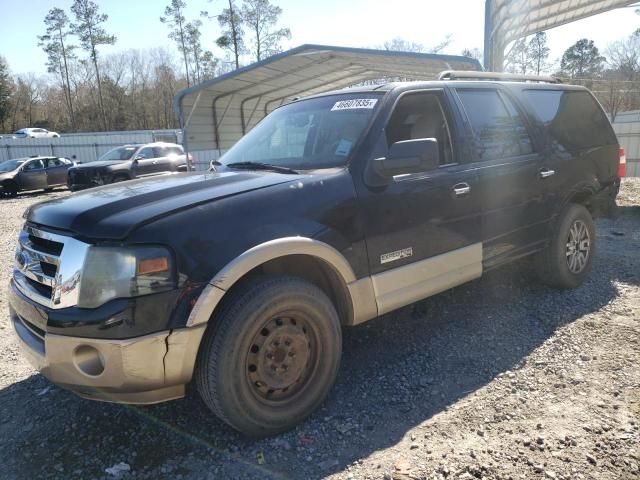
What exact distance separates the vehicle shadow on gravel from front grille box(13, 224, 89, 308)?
36.2 inches

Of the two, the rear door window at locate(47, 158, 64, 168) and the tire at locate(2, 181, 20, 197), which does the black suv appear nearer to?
the tire at locate(2, 181, 20, 197)

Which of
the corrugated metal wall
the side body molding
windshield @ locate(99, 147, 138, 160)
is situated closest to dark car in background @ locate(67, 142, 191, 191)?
windshield @ locate(99, 147, 138, 160)

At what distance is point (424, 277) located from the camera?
10.9ft

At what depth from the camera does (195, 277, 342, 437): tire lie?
2.39 m

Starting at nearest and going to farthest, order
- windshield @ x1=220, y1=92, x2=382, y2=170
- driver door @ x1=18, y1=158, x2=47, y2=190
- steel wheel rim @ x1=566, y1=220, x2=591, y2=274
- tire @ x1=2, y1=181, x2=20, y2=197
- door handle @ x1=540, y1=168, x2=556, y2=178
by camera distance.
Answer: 1. windshield @ x1=220, y1=92, x2=382, y2=170
2. door handle @ x1=540, y1=168, x2=556, y2=178
3. steel wheel rim @ x1=566, y1=220, x2=591, y2=274
4. tire @ x1=2, y1=181, x2=20, y2=197
5. driver door @ x1=18, y1=158, x2=47, y2=190

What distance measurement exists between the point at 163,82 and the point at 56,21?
17041mm

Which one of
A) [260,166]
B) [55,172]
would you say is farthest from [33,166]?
[260,166]

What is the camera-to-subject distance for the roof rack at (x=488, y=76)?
399 centimetres

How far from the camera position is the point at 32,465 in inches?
99.2

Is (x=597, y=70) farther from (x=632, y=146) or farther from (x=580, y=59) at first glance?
(x=632, y=146)

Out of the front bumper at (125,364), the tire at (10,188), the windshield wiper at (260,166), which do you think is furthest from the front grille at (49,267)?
the tire at (10,188)

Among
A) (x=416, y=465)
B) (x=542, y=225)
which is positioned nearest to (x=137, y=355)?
(x=416, y=465)

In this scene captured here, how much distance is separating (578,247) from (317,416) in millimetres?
3428

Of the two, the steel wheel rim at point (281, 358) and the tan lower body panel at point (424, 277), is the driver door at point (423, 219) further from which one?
the steel wheel rim at point (281, 358)
